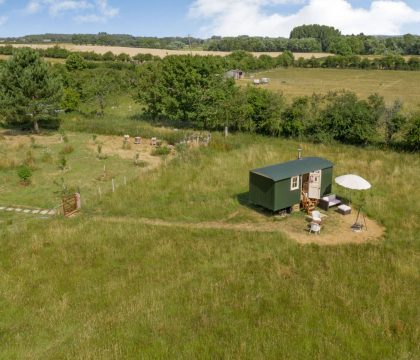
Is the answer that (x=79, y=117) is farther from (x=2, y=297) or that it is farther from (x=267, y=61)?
(x=267, y=61)

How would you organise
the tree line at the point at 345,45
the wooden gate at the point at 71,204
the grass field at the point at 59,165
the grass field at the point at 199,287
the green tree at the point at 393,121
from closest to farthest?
1. the grass field at the point at 199,287
2. the wooden gate at the point at 71,204
3. the grass field at the point at 59,165
4. the green tree at the point at 393,121
5. the tree line at the point at 345,45

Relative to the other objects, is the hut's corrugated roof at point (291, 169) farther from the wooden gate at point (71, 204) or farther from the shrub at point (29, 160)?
the shrub at point (29, 160)

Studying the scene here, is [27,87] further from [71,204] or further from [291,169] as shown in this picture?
[291,169]

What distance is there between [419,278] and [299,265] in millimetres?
3711

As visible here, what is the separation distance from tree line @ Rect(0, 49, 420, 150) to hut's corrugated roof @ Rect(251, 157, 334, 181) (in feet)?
37.0

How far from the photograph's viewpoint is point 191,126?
37.2 meters

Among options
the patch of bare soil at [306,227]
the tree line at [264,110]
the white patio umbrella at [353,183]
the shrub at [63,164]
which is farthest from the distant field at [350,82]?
the shrub at [63,164]

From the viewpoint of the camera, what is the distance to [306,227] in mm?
16672

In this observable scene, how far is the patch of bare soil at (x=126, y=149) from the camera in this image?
90.6 feet

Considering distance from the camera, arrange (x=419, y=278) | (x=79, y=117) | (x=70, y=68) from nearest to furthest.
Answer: (x=419, y=278) → (x=79, y=117) → (x=70, y=68)

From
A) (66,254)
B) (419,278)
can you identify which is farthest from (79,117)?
(419,278)

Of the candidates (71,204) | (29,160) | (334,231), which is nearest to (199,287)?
(334,231)

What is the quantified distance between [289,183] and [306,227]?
7.13ft

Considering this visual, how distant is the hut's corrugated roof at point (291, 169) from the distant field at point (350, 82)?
125 ft
